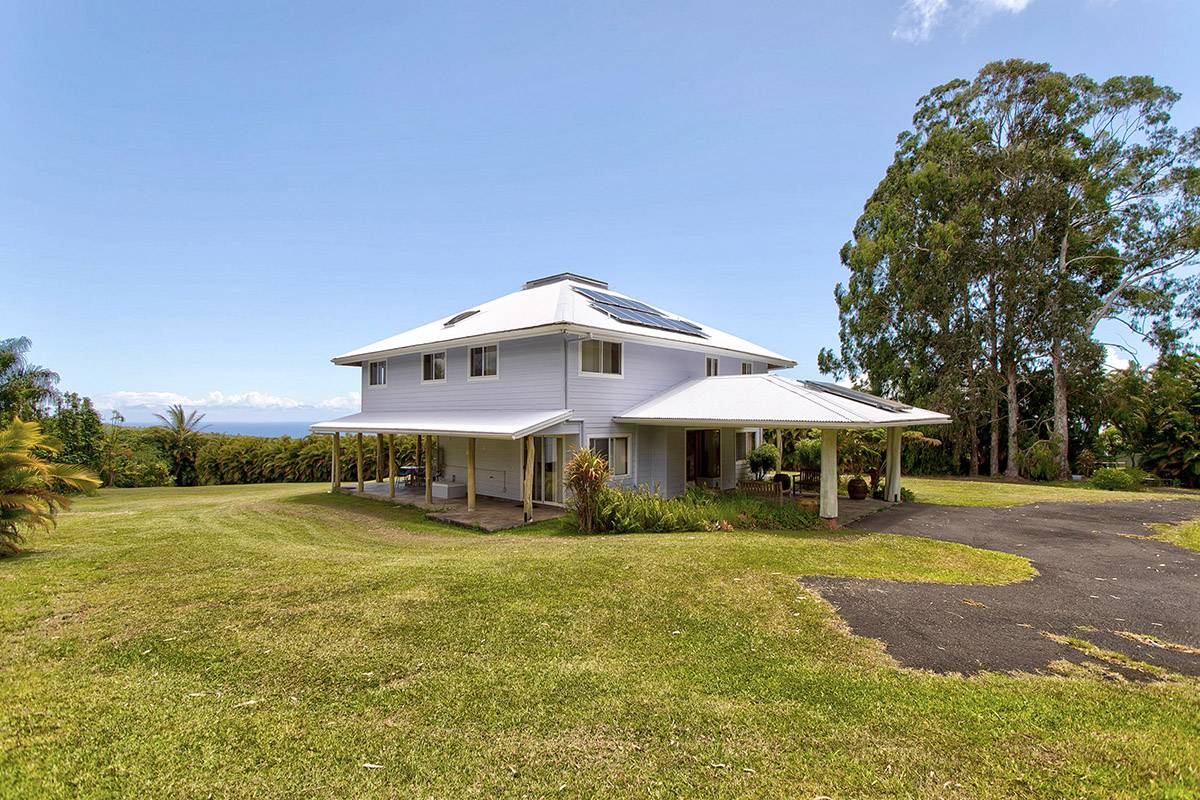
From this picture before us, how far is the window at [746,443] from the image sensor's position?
21.1 m

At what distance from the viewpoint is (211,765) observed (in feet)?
11.9

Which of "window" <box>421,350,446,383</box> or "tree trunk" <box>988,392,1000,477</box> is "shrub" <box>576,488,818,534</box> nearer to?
"window" <box>421,350,446,383</box>

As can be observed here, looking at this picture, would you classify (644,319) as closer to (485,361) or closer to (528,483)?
(485,361)

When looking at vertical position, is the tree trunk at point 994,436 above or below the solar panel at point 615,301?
below

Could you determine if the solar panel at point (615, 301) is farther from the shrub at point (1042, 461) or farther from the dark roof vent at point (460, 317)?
the shrub at point (1042, 461)

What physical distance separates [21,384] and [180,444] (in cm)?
750

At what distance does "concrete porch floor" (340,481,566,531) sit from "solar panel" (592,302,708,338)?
6.21m

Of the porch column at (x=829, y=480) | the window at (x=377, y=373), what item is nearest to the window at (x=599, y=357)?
the porch column at (x=829, y=480)

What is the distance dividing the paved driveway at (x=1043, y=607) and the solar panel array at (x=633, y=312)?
32.0 feet

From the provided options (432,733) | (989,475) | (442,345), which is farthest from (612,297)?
(989,475)

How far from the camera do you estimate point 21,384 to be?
66.1 feet

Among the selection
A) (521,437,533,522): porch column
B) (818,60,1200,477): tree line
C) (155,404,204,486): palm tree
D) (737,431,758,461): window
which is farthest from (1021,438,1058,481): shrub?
(155,404,204,486): palm tree

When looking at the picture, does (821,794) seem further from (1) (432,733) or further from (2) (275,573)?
(2) (275,573)

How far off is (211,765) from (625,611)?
4080mm
